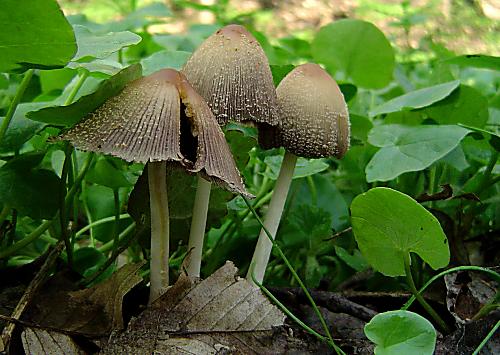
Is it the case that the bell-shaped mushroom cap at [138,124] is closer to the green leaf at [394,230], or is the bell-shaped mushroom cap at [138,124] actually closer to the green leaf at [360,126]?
the green leaf at [394,230]

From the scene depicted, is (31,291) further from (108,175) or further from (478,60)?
(478,60)

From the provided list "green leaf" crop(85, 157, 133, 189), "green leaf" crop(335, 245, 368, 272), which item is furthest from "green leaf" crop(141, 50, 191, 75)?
"green leaf" crop(335, 245, 368, 272)

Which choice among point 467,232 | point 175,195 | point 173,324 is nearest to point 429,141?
point 467,232

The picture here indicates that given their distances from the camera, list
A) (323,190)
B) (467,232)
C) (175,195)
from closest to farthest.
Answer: (175,195) → (467,232) → (323,190)

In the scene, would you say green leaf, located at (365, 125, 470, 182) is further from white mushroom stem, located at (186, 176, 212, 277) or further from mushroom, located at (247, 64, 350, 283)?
white mushroom stem, located at (186, 176, 212, 277)

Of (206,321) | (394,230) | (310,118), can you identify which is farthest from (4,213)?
(394,230)

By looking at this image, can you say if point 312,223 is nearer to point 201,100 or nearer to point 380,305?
point 380,305

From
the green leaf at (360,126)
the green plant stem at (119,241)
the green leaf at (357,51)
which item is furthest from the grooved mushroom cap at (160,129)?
the green leaf at (357,51)

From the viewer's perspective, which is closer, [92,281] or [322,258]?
[92,281]
